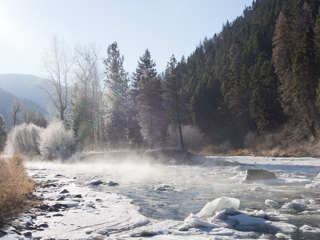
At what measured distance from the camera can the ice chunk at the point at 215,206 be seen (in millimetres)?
7809

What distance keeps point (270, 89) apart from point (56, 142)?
33.3 meters

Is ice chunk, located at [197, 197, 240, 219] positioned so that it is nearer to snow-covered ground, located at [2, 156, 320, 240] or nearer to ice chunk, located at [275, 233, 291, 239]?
snow-covered ground, located at [2, 156, 320, 240]

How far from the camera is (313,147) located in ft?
94.4

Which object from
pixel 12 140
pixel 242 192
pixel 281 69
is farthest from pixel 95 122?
pixel 242 192

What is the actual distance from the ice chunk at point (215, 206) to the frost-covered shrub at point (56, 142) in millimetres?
32448

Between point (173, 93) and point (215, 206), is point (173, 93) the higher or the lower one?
the higher one

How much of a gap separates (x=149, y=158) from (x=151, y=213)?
2313cm

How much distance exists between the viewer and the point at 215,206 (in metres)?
8.00

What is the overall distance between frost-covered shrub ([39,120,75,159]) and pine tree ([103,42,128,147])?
18.9 feet

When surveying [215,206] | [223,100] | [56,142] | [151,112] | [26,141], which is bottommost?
[215,206]

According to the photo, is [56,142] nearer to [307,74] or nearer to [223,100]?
[307,74]

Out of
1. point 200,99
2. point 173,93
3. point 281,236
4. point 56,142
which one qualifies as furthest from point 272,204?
point 200,99

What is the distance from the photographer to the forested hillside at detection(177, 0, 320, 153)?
3095 cm

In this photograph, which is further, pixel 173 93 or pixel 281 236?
pixel 173 93
